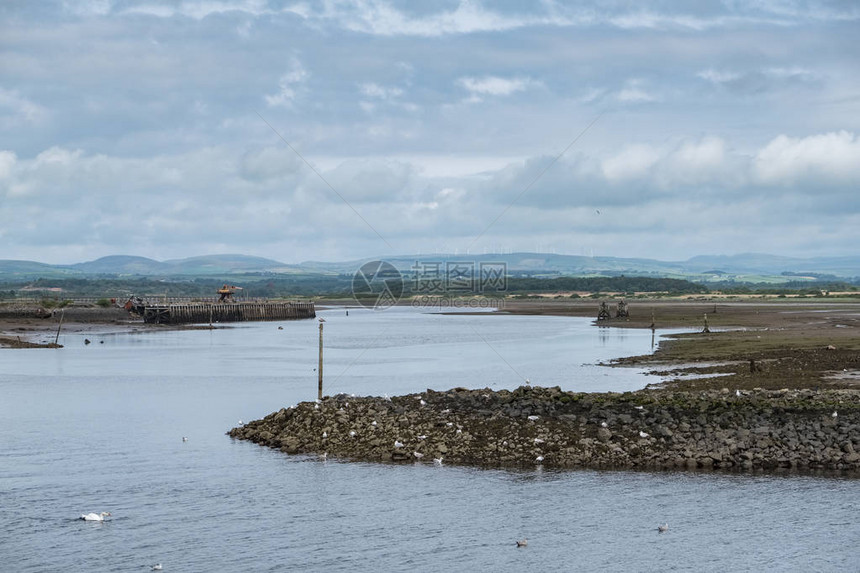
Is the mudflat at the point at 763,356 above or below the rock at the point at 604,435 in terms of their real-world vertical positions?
above

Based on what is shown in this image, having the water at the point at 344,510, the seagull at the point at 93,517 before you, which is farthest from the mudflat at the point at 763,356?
the seagull at the point at 93,517

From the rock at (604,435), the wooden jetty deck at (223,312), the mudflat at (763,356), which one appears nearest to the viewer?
the rock at (604,435)

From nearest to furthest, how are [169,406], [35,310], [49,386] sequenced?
[169,406] → [49,386] → [35,310]

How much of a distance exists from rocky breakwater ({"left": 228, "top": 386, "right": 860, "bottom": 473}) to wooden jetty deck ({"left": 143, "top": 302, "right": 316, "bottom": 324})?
2790 inches

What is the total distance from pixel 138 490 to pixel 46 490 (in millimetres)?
2026

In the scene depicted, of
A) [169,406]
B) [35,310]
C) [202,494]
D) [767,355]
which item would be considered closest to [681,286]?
[35,310]

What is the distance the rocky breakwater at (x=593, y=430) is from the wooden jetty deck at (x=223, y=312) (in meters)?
70.9

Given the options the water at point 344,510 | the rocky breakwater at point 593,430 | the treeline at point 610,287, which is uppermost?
the treeline at point 610,287

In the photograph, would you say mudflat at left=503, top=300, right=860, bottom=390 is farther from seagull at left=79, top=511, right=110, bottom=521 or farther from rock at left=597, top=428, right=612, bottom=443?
seagull at left=79, top=511, right=110, bottom=521

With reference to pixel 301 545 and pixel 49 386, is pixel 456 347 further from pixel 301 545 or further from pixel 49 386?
pixel 301 545

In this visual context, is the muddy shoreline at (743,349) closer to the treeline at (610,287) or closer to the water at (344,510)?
the water at (344,510)

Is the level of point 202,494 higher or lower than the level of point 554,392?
lower

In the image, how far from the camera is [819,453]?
22.8 meters

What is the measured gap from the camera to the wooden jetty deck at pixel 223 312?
319 ft
